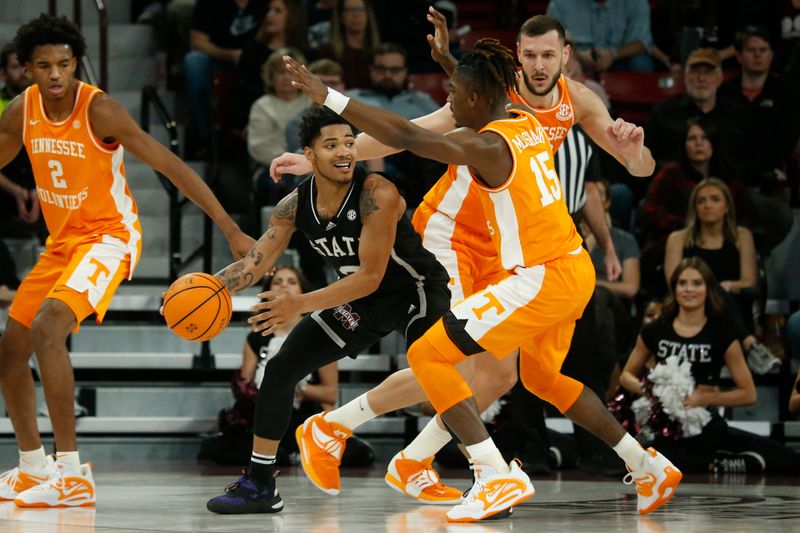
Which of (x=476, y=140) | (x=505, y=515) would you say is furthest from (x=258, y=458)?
(x=476, y=140)

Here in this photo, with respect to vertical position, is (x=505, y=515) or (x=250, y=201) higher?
(x=250, y=201)

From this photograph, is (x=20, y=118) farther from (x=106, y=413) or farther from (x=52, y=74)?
(x=106, y=413)

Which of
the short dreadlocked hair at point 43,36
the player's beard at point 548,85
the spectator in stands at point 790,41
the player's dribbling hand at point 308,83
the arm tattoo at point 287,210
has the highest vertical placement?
the spectator in stands at point 790,41

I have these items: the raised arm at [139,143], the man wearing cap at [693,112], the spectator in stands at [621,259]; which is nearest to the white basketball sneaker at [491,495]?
the raised arm at [139,143]

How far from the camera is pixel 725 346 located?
26.8 feet

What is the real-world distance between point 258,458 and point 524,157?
5.29 ft

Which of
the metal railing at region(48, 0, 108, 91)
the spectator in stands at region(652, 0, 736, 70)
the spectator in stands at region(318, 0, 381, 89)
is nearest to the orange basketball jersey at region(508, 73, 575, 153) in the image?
the spectator in stands at region(318, 0, 381, 89)

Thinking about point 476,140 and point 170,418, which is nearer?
point 476,140

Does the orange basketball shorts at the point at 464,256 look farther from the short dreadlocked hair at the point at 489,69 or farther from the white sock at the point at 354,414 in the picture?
the short dreadlocked hair at the point at 489,69

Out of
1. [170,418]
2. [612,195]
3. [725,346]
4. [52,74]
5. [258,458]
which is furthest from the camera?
[612,195]

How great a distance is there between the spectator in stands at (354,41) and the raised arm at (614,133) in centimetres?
444

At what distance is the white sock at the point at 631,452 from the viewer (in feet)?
18.5

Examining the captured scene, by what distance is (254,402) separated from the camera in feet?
27.5

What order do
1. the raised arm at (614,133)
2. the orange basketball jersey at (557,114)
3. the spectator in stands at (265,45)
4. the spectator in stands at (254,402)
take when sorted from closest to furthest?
the raised arm at (614,133), the orange basketball jersey at (557,114), the spectator in stands at (254,402), the spectator in stands at (265,45)
